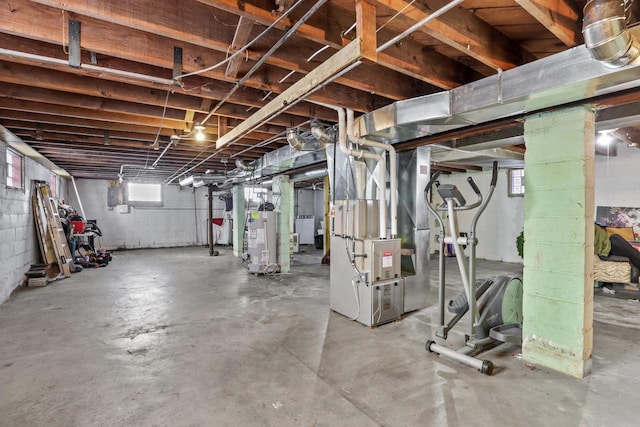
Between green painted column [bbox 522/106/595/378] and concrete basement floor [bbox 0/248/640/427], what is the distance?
0.80 ft

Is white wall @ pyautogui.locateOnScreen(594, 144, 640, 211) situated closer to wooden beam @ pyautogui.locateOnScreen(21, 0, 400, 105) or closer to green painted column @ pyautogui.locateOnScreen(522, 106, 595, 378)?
green painted column @ pyautogui.locateOnScreen(522, 106, 595, 378)

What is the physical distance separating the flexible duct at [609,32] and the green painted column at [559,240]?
Result: 32.5 inches

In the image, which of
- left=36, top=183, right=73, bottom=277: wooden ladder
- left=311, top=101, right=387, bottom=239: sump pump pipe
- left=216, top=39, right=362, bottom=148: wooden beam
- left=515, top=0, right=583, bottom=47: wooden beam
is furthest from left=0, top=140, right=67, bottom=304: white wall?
left=515, top=0, right=583, bottom=47: wooden beam

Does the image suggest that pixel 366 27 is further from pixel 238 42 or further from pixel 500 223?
pixel 500 223

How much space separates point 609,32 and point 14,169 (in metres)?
6.97

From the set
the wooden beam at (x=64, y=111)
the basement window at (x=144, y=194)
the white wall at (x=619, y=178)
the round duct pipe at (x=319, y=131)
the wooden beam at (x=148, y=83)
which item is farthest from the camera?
the basement window at (x=144, y=194)

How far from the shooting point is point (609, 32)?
1502 millimetres

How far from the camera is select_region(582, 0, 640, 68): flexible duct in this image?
4.80 ft

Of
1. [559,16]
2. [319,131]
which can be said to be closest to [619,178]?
[559,16]

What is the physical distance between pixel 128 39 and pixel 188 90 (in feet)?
2.01

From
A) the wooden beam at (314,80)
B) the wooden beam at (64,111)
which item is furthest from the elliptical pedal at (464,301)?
the wooden beam at (64,111)

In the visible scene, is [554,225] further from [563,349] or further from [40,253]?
[40,253]

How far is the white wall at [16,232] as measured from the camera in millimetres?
4293

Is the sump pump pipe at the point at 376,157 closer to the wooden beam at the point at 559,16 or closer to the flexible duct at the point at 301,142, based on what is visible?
the flexible duct at the point at 301,142
